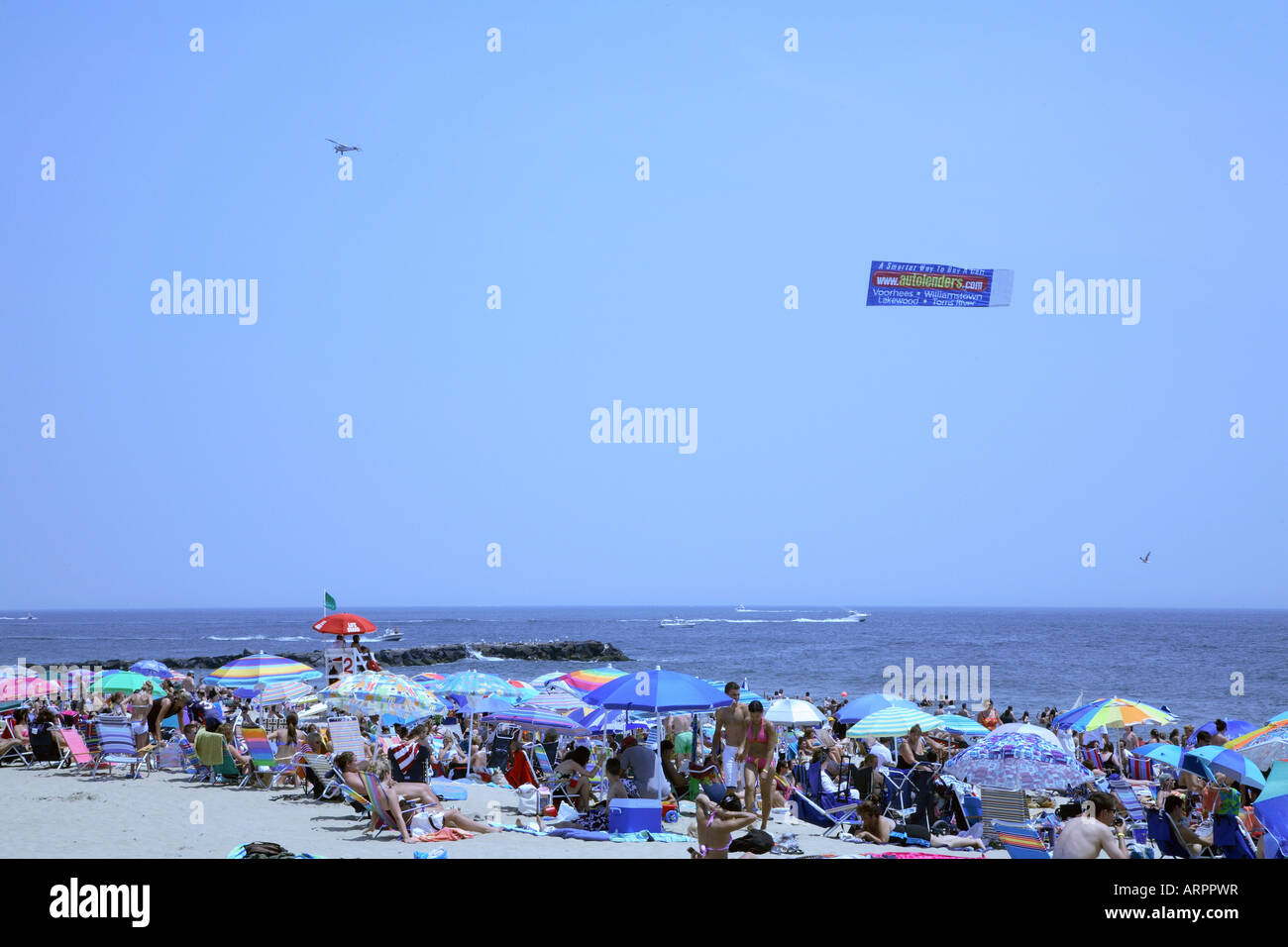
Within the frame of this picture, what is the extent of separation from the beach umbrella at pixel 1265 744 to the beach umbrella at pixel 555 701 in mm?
7656

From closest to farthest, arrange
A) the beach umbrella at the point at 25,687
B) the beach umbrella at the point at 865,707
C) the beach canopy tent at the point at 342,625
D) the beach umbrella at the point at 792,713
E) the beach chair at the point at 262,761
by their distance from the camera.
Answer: the beach chair at the point at 262,761 < the beach umbrella at the point at 865,707 < the beach umbrella at the point at 792,713 < the beach canopy tent at the point at 342,625 < the beach umbrella at the point at 25,687

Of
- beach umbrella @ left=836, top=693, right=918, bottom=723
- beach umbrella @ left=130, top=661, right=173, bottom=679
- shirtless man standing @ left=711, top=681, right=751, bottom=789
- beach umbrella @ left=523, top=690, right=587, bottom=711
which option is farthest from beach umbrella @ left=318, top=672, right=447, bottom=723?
beach umbrella @ left=130, top=661, right=173, bottom=679

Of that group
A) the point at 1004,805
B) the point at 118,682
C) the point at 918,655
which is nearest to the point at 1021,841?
the point at 1004,805

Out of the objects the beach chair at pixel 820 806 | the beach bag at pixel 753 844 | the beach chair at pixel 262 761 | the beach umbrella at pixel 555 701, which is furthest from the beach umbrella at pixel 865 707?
the beach bag at pixel 753 844

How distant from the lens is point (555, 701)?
14.2 metres

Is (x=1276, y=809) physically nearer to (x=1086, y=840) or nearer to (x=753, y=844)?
(x=1086, y=840)

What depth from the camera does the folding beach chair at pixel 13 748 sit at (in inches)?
605

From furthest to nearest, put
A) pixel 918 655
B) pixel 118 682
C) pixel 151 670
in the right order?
pixel 918 655 < pixel 151 670 < pixel 118 682

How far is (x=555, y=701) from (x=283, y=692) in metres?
6.35

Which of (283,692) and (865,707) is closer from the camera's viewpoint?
(865,707)

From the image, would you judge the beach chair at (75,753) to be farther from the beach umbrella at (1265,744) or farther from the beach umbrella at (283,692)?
the beach umbrella at (1265,744)

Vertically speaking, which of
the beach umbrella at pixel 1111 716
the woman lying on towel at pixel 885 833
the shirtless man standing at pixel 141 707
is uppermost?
the beach umbrella at pixel 1111 716

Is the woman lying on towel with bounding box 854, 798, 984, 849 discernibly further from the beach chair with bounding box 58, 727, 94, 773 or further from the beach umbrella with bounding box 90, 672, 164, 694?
the beach umbrella with bounding box 90, 672, 164, 694
